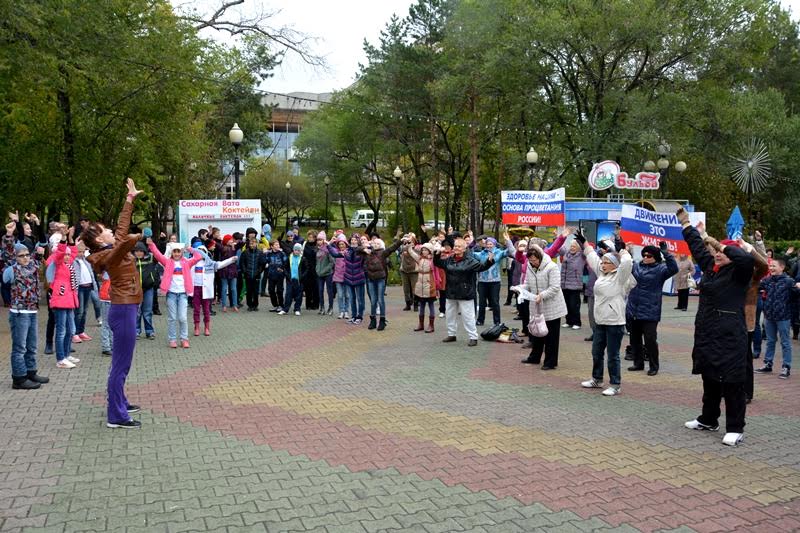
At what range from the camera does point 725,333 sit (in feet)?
20.5

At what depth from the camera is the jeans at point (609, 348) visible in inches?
315

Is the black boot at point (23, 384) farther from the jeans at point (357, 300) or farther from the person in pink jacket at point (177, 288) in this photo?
the jeans at point (357, 300)

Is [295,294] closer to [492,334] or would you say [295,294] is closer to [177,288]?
[177,288]

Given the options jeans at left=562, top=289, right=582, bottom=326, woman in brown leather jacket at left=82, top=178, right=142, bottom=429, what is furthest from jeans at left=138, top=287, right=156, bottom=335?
jeans at left=562, top=289, right=582, bottom=326

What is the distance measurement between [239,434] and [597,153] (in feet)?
76.5

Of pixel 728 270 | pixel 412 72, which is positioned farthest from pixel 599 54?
pixel 728 270

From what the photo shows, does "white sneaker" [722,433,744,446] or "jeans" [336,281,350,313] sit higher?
"jeans" [336,281,350,313]

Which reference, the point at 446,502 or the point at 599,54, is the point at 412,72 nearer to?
the point at 599,54

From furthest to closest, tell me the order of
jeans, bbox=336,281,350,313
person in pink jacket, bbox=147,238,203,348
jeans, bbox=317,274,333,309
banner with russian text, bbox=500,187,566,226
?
banner with russian text, bbox=500,187,566,226 → jeans, bbox=317,274,333,309 → jeans, bbox=336,281,350,313 → person in pink jacket, bbox=147,238,203,348

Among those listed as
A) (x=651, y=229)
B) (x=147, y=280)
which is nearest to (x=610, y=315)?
(x=651, y=229)

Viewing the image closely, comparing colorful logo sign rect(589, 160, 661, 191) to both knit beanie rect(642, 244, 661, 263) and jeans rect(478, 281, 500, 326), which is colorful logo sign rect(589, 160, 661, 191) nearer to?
jeans rect(478, 281, 500, 326)

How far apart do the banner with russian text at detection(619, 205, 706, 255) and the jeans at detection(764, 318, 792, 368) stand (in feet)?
5.47

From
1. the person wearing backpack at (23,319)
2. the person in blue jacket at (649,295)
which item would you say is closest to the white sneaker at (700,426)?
the person in blue jacket at (649,295)

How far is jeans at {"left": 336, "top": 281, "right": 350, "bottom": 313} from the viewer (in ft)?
47.8
